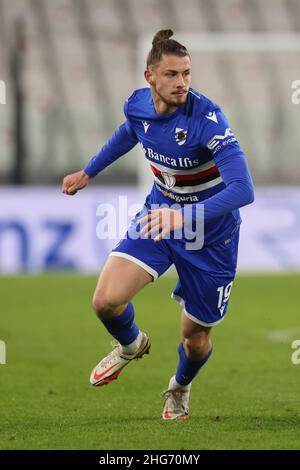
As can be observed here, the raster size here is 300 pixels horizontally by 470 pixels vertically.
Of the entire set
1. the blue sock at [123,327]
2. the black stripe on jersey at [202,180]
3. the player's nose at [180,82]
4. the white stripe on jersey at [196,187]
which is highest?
the player's nose at [180,82]

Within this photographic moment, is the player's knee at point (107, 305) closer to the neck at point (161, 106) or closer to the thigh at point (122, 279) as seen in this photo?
the thigh at point (122, 279)

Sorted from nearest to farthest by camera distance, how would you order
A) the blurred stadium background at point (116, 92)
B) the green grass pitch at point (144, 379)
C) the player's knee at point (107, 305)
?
the green grass pitch at point (144, 379), the player's knee at point (107, 305), the blurred stadium background at point (116, 92)

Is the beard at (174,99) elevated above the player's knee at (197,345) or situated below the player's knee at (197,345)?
above

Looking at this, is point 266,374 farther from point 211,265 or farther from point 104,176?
point 104,176

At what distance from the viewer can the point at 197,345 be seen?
6.04 metres

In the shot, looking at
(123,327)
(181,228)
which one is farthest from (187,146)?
(123,327)

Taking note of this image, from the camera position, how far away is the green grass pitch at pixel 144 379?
204 inches

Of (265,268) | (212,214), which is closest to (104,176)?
(265,268)

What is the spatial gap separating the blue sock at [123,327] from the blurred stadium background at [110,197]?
436 millimetres

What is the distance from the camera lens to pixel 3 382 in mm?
7352

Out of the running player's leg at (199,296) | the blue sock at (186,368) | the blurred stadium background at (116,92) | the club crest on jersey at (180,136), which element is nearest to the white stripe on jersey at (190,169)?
the club crest on jersey at (180,136)

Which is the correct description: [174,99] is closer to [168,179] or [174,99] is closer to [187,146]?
→ [187,146]

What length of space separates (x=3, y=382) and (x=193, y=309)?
2.02m

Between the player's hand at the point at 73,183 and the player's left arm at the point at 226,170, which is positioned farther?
the player's hand at the point at 73,183
